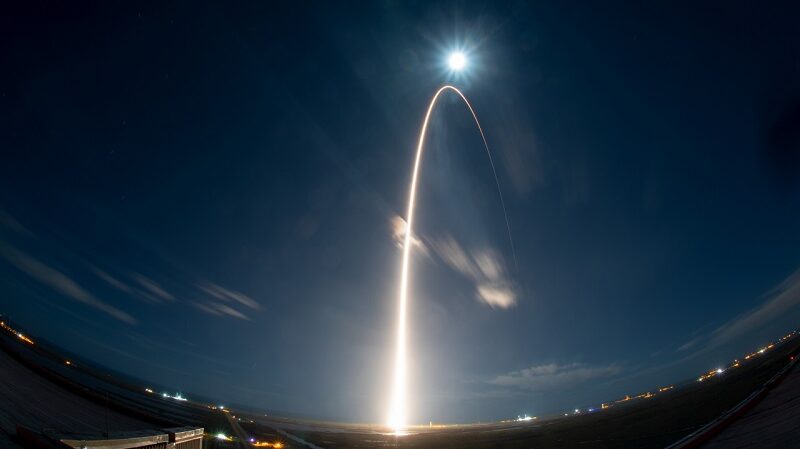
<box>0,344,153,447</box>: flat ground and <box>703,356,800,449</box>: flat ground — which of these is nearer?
<box>703,356,800,449</box>: flat ground

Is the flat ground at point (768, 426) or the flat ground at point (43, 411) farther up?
the flat ground at point (43, 411)

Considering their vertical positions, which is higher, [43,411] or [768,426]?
[43,411]

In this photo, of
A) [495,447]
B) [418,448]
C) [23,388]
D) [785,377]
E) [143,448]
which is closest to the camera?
[143,448]

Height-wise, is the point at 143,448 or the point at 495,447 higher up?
the point at 143,448

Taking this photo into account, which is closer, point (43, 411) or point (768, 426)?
point (768, 426)

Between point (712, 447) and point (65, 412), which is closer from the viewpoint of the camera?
point (712, 447)

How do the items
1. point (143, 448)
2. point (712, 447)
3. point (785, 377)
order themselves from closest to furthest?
1. point (143, 448)
2. point (712, 447)
3. point (785, 377)

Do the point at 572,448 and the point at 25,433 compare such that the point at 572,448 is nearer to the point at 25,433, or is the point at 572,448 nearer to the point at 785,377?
the point at 785,377

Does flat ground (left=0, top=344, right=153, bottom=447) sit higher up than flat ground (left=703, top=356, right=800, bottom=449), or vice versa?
flat ground (left=0, top=344, right=153, bottom=447)

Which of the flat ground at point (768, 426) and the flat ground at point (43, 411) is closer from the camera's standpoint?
the flat ground at point (768, 426)

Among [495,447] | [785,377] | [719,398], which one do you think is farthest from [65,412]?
[719,398]

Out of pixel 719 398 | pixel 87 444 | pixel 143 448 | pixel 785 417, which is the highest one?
pixel 87 444
